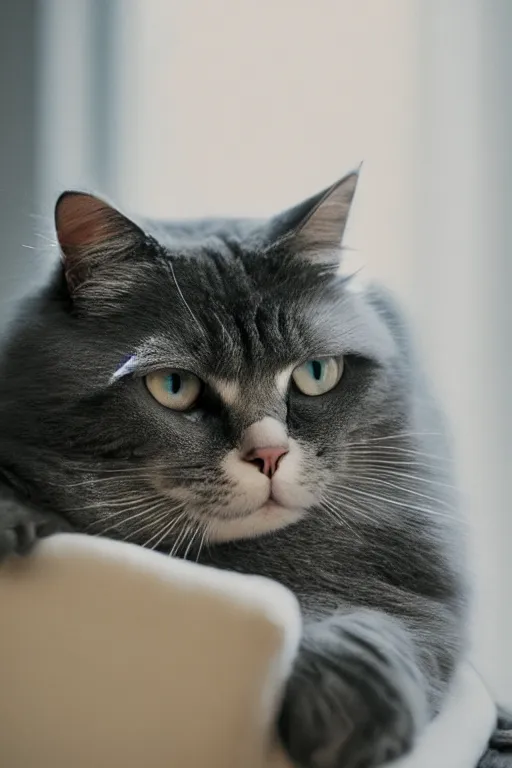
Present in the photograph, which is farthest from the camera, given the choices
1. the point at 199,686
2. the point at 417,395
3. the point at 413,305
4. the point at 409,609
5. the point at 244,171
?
the point at 244,171

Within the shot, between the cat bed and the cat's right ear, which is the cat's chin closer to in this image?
the cat bed

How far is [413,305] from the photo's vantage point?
127 cm

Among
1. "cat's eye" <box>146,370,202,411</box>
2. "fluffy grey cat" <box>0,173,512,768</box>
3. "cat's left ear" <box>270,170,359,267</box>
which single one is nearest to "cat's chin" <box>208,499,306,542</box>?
"fluffy grey cat" <box>0,173,512,768</box>

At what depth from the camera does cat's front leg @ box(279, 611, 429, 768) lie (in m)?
0.71

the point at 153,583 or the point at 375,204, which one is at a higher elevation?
the point at 375,204

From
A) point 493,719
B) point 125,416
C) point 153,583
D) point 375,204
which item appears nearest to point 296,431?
point 125,416

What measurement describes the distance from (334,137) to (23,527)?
0.82m

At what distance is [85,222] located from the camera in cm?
94

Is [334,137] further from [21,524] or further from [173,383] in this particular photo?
[21,524]

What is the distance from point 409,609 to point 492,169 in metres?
0.73

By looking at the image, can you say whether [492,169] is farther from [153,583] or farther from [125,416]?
[153,583]

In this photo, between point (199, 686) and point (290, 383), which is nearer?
point (199, 686)

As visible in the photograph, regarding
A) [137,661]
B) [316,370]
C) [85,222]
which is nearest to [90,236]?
[85,222]

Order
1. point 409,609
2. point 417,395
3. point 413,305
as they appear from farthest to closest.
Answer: point 413,305 → point 417,395 → point 409,609
